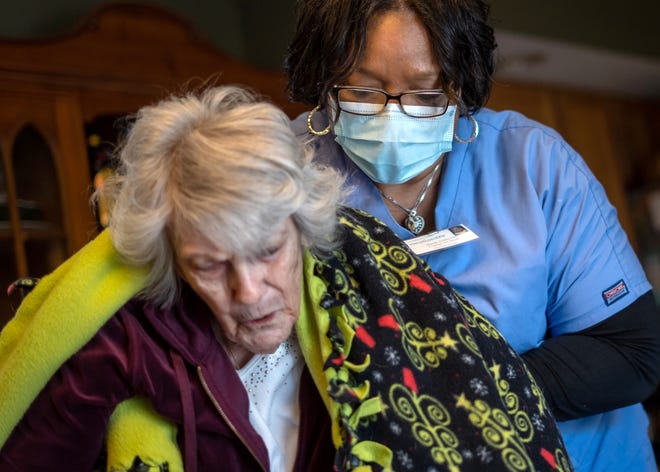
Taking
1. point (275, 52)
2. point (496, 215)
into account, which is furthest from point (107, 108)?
point (496, 215)

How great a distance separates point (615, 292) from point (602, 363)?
123mm

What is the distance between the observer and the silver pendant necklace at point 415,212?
1478mm

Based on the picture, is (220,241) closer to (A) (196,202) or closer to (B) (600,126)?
(A) (196,202)

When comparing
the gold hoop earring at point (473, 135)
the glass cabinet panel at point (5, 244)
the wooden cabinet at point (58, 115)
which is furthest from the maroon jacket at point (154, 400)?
the glass cabinet panel at point (5, 244)

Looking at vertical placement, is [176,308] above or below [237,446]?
above

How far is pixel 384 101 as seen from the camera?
1394 millimetres

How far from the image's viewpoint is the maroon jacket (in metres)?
1.08

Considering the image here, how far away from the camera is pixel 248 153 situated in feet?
3.46

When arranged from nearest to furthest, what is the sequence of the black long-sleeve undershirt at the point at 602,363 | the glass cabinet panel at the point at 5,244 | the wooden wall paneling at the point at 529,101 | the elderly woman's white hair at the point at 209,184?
the elderly woman's white hair at the point at 209,184 → the black long-sleeve undershirt at the point at 602,363 → the glass cabinet panel at the point at 5,244 → the wooden wall paneling at the point at 529,101

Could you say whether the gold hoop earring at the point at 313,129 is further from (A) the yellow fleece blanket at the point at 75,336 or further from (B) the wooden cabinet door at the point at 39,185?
(B) the wooden cabinet door at the point at 39,185

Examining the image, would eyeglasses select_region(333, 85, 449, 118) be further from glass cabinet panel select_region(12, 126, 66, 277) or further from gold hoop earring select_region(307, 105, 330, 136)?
glass cabinet panel select_region(12, 126, 66, 277)

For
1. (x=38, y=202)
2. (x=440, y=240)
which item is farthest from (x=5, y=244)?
(x=440, y=240)

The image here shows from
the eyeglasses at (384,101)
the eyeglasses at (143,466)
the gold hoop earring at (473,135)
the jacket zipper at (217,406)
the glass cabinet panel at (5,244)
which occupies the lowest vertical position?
the glass cabinet panel at (5,244)

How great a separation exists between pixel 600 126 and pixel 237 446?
3974 millimetres
